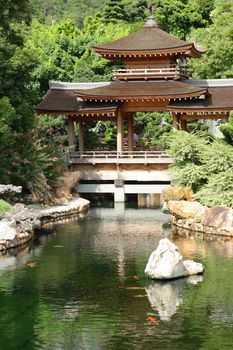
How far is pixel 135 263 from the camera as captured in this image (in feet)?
81.3

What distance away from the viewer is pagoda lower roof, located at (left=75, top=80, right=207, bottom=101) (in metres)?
40.4

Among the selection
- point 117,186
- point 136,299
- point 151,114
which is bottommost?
point 136,299

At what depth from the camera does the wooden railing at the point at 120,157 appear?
40469 millimetres

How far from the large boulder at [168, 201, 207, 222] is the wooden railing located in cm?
752

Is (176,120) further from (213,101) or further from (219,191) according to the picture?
(219,191)

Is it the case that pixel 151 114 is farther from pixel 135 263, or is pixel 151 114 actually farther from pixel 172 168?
pixel 135 263

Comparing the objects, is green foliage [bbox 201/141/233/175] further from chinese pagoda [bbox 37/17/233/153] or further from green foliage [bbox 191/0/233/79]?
green foliage [bbox 191/0/233/79]

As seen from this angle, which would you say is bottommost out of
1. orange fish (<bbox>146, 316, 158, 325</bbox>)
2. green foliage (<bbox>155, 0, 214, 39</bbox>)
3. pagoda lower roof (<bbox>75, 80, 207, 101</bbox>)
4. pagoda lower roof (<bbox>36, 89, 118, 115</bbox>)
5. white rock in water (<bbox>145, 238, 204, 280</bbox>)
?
orange fish (<bbox>146, 316, 158, 325</bbox>)

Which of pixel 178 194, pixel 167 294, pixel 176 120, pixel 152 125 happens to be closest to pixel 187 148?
pixel 178 194

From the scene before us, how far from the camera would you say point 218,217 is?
101 ft

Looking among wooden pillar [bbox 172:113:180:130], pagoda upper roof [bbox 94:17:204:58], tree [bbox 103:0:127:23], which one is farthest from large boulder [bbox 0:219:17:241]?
tree [bbox 103:0:127:23]

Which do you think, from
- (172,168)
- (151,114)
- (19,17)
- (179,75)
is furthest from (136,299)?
(151,114)

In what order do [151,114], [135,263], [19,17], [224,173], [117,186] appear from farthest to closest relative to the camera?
1. [151,114]
2. [117,186]
3. [19,17]
4. [224,173]
5. [135,263]

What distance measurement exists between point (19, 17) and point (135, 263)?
15.1 m
